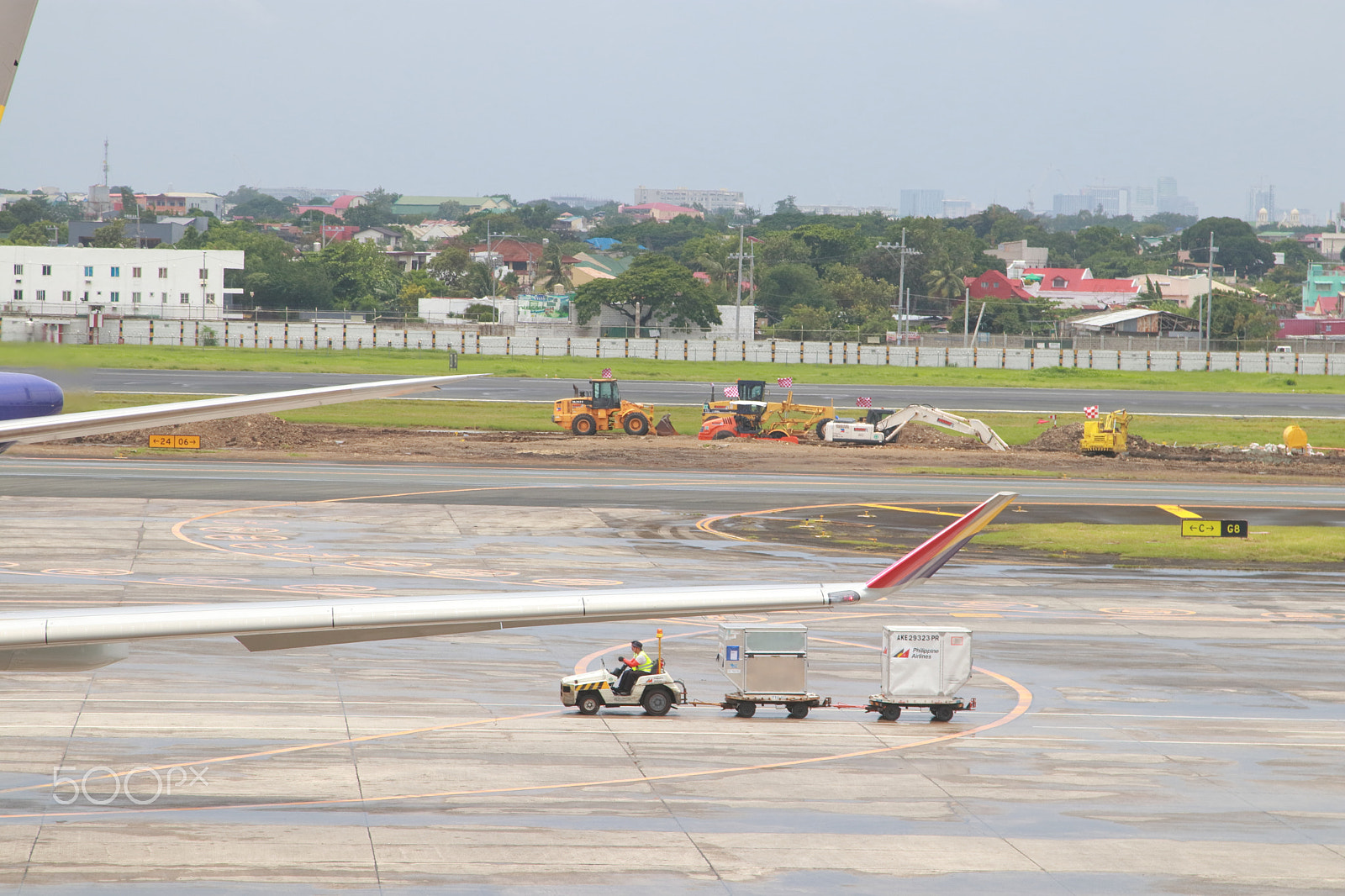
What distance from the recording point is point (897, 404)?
90125mm

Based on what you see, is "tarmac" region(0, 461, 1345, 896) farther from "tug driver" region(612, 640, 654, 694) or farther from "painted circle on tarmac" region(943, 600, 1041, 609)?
"tug driver" region(612, 640, 654, 694)

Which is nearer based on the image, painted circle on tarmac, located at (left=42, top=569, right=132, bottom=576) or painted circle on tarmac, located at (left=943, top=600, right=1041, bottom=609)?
painted circle on tarmac, located at (left=42, top=569, right=132, bottom=576)

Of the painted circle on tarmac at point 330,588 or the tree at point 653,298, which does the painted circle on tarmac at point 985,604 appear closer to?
the painted circle on tarmac at point 330,588

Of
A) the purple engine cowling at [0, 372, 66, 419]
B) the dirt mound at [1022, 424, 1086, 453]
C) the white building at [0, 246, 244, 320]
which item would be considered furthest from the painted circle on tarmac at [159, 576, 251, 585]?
the white building at [0, 246, 244, 320]

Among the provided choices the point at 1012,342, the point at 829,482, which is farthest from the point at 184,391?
the point at 1012,342

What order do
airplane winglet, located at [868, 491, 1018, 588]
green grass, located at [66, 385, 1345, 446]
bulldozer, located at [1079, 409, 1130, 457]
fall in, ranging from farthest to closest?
green grass, located at [66, 385, 1345, 446]
bulldozer, located at [1079, 409, 1130, 457]
airplane winglet, located at [868, 491, 1018, 588]

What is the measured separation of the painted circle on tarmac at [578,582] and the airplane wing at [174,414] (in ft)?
72.8

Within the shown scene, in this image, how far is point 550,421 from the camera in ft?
247

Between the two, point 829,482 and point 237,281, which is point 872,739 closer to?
point 829,482

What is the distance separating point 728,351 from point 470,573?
9638cm

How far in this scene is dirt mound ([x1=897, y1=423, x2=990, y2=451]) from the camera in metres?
67.8

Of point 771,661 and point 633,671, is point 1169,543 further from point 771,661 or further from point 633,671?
point 633,671

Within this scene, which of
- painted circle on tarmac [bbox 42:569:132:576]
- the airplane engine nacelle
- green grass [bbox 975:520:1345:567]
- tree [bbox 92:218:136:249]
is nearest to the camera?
the airplane engine nacelle

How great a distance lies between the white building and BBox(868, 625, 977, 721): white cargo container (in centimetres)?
9647
